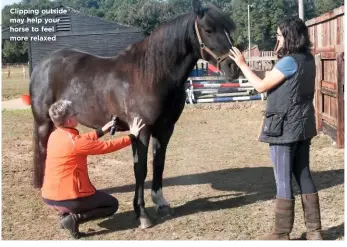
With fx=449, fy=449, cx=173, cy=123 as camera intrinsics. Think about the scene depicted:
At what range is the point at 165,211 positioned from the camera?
14.2 feet

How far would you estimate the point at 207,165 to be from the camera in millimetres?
6453

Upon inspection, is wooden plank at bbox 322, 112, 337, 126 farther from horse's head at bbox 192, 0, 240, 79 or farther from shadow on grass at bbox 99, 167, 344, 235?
horse's head at bbox 192, 0, 240, 79

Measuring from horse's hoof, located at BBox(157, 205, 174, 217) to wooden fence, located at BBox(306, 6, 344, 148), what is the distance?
3.71m

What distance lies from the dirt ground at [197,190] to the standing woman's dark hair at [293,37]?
1501mm

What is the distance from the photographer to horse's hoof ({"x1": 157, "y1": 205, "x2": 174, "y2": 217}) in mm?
4312

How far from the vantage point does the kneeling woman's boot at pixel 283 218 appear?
3.31 meters

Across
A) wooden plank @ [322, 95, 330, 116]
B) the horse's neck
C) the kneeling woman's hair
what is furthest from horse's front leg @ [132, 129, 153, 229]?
wooden plank @ [322, 95, 330, 116]

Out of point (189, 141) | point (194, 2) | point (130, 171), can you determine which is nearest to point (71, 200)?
point (194, 2)

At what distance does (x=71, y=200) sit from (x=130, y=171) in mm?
2501

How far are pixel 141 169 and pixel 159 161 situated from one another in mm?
411

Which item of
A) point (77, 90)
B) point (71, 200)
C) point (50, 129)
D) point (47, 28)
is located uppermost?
point (47, 28)

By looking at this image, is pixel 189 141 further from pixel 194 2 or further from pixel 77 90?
pixel 194 2

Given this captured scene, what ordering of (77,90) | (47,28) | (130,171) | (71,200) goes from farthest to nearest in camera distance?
(47,28) < (130,171) < (77,90) < (71,200)

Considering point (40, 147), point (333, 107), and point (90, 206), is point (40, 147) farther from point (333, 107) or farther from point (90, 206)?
point (333, 107)
